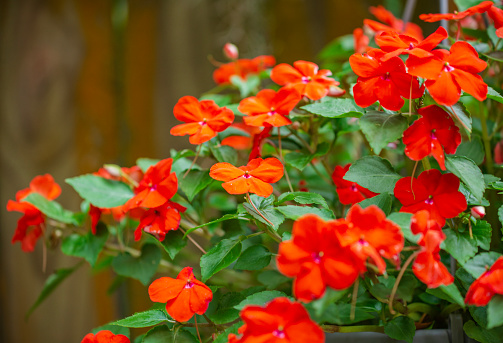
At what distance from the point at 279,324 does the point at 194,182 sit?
0.26m

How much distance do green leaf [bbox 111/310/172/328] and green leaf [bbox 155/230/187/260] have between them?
0.24 ft

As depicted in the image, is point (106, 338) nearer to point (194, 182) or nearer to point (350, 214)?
point (194, 182)

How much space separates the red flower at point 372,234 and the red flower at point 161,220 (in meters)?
0.23

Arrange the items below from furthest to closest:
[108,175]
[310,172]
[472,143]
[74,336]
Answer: [74,336]
[310,172]
[108,175]
[472,143]

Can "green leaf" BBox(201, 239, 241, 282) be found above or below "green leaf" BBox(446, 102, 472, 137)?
below

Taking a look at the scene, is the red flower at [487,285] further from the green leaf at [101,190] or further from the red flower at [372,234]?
the green leaf at [101,190]

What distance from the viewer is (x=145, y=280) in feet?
1.91

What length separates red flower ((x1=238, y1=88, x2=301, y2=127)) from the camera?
480mm

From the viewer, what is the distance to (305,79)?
55 cm

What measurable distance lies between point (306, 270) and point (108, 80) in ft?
3.43

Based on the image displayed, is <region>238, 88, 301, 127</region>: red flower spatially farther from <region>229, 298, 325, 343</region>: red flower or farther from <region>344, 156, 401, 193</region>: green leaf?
<region>229, 298, 325, 343</region>: red flower

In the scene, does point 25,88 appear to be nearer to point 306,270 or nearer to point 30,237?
point 30,237

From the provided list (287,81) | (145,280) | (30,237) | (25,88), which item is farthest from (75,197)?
(287,81)

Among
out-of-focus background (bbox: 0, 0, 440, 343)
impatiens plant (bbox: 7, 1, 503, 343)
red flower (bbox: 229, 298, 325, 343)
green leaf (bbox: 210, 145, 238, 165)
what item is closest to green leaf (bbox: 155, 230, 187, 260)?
impatiens plant (bbox: 7, 1, 503, 343)
